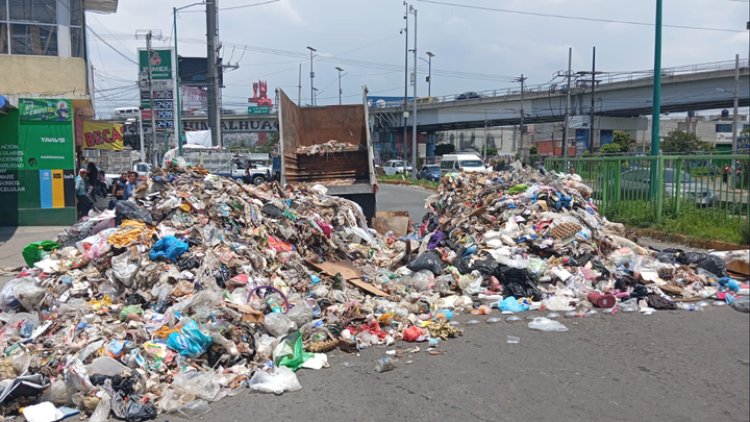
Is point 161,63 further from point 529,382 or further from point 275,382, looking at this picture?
A: point 529,382

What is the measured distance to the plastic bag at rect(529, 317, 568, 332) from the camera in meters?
6.30

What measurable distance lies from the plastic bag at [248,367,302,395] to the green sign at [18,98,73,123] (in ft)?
46.8

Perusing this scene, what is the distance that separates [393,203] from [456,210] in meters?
11.4

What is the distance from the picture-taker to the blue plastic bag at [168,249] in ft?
23.7

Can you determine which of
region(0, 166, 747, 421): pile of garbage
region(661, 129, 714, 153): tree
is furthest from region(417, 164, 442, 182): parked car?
region(0, 166, 747, 421): pile of garbage

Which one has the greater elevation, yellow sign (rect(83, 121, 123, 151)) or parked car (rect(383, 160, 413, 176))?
yellow sign (rect(83, 121, 123, 151))

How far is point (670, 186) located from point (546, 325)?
7.03 m

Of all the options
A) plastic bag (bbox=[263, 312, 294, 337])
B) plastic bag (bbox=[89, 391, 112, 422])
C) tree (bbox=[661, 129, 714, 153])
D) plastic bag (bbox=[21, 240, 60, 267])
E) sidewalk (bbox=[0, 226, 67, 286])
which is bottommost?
sidewalk (bbox=[0, 226, 67, 286])

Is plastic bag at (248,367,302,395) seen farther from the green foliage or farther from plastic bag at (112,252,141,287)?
the green foliage

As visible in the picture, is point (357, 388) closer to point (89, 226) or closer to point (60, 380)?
point (60, 380)

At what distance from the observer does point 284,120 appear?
1309cm

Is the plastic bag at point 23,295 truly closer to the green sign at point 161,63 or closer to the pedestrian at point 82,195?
the pedestrian at point 82,195

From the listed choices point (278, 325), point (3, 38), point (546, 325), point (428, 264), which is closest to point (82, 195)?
point (3, 38)

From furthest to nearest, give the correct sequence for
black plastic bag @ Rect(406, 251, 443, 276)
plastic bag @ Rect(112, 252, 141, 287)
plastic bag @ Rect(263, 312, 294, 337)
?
black plastic bag @ Rect(406, 251, 443, 276), plastic bag @ Rect(112, 252, 141, 287), plastic bag @ Rect(263, 312, 294, 337)
